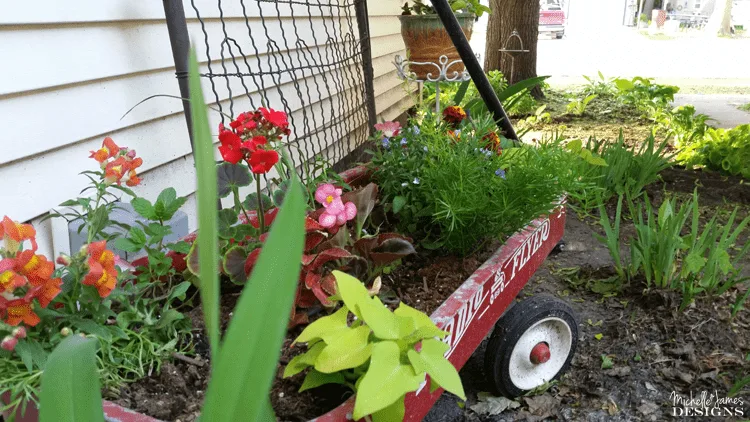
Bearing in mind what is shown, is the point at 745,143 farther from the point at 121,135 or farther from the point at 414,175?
the point at 121,135

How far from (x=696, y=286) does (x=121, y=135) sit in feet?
6.80

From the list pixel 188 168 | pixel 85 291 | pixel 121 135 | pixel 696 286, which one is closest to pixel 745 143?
pixel 696 286

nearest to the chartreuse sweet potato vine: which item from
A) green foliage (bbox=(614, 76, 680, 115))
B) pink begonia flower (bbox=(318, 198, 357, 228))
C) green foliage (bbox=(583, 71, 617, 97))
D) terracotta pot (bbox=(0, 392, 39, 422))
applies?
pink begonia flower (bbox=(318, 198, 357, 228))

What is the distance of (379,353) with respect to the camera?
0.90 m

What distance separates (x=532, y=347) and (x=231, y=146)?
1.00m

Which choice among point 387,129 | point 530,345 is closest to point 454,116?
point 387,129

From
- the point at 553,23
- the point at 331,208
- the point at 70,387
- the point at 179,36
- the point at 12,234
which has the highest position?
the point at 179,36

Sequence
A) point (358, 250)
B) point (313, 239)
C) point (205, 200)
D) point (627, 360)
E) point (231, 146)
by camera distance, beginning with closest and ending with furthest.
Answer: point (205, 200) → point (231, 146) → point (313, 239) → point (358, 250) → point (627, 360)

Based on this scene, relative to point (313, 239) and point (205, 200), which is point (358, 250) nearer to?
point (313, 239)

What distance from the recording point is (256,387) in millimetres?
226

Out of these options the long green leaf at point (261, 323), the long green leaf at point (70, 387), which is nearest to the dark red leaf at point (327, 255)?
the long green leaf at point (70, 387)

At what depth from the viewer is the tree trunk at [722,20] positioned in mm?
19844

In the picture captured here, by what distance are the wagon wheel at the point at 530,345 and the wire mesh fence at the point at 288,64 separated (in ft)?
2.38

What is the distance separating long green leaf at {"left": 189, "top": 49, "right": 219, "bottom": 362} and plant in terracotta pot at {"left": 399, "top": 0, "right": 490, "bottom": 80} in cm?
304
